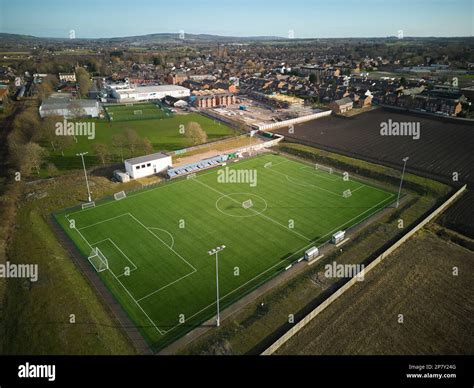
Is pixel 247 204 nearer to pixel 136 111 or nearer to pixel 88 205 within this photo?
pixel 88 205

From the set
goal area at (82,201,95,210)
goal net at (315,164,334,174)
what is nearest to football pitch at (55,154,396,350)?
goal area at (82,201,95,210)

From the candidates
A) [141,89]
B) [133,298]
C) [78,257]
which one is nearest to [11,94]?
[141,89]

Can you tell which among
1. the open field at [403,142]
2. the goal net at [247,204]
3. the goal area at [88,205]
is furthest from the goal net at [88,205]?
the open field at [403,142]

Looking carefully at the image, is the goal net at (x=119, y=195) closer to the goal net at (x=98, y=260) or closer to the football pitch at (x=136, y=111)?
the goal net at (x=98, y=260)

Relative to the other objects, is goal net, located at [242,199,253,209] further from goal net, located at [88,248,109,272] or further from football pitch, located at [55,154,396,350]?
goal net, located at [88,248,109,272]

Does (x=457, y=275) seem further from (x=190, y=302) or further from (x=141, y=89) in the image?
(x=141, y=89)

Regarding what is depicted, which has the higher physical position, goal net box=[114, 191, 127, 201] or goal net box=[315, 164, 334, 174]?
goal net box=[315, 164, 334, 174]
